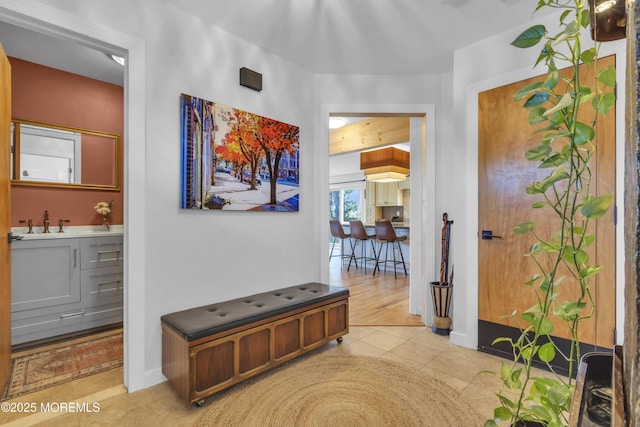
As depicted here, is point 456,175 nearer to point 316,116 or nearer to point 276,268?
point 316,116

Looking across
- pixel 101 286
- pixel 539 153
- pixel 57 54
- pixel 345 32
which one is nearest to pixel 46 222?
pixel 101 286

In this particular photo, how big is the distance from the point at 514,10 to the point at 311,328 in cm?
282

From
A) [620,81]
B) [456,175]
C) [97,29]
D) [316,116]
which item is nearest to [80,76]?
[97,29]

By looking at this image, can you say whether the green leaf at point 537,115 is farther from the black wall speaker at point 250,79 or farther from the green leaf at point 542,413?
the black wall speaker at point 250,79

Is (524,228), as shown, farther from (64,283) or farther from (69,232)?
(69,232)

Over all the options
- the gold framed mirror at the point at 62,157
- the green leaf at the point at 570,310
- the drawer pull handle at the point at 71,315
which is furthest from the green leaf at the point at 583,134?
the gold framed mirror at the point at 62,157

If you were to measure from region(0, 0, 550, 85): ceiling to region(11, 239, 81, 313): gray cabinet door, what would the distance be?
170 cm

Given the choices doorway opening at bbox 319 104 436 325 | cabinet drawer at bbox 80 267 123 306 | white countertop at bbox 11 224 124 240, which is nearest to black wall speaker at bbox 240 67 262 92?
doorway opening at bbox 319 104 436 325

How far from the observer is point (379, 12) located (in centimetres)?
233

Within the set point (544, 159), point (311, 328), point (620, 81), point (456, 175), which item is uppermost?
point (620, 81)

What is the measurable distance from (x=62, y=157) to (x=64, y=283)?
4.18 ft

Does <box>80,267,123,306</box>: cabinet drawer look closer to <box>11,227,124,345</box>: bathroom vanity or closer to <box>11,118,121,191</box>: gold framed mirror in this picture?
<box>11,227,124,345</box>: bathroom vanity

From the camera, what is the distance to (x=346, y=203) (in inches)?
406

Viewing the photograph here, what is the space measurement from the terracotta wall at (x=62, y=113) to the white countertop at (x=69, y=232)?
0.05 m
